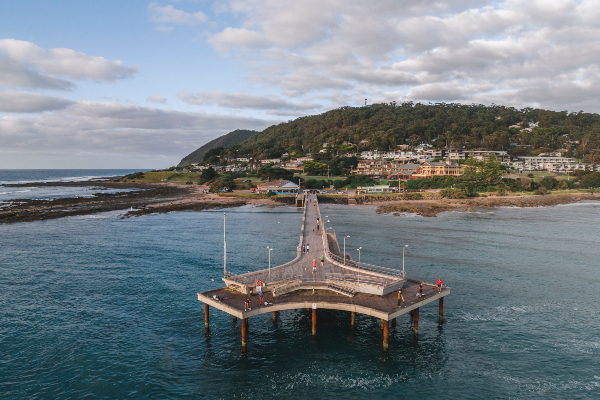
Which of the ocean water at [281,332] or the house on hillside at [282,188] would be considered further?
the house on hillside at [282,188]

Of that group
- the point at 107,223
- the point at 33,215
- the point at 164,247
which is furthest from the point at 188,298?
the point at 33,215

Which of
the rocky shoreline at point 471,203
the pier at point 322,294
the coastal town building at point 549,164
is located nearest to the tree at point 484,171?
the rocky shoreline at point 471,203

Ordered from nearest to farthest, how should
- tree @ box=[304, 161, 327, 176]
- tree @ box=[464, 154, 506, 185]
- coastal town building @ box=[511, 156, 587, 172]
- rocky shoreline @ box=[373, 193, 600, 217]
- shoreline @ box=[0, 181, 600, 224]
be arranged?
→ shoreline @ box=[0, 181, 600, 224], rocky shoreline @ box=[373, 193, 600, 217], tree @ box=[464, 154, 506, 185], tree @ box=[304, 161, 327, 176], coastal town building @ box=[511, 156, 587, 172]

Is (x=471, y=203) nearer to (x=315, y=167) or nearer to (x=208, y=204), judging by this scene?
(x=315, y=167)

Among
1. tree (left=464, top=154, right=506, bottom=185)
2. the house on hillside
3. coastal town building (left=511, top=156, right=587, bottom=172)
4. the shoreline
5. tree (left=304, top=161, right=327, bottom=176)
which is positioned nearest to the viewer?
the shoreline

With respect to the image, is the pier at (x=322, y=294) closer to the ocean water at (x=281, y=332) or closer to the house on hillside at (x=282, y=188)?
the ocean water at (x=281, y=332)

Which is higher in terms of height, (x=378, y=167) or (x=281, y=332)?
(x=378, y=167)

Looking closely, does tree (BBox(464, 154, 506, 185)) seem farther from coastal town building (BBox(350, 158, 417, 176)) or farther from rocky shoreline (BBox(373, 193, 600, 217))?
coastal town building (BBox(350, 158, 417, 176))

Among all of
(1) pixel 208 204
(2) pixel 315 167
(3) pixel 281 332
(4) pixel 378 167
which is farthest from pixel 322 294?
(4) pixel 378 167

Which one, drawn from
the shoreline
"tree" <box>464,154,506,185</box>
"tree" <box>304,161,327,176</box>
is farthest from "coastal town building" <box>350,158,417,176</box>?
the shoreline
